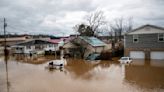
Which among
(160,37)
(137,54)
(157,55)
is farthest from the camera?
(137,54)

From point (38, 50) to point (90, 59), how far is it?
18.9 metres

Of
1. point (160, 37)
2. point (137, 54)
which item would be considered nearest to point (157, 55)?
point (160, 37)

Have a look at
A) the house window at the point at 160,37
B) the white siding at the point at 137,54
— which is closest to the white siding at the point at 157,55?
the white siding at the point at 137,54

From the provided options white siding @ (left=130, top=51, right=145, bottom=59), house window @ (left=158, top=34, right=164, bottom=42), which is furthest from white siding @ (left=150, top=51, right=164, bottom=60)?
house window @ (left=158, top=34, right=164, bottom=42)

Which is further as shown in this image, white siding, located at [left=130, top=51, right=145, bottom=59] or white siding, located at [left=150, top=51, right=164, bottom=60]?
white siding, located at [left=130, top=51, right=145, bottom=59]

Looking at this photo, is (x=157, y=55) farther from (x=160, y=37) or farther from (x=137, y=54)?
(x=137, y=54)

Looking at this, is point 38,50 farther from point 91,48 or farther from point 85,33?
point 91,48

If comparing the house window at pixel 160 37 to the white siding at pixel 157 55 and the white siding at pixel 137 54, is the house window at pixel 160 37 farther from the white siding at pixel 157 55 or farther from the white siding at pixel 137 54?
the white siding at pixel 137 54

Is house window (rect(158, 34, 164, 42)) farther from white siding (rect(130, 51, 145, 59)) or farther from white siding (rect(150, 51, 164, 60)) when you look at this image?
white siding (rect(130, 51, 145, 59))

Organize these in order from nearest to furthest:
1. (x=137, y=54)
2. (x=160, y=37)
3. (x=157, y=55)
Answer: (x=160, y=37), (x=157, y=55), (x=137, y=54)

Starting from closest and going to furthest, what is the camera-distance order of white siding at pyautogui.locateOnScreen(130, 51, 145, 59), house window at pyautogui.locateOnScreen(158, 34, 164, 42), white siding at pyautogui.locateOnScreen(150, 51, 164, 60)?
house window at pyautogui.locateOnScreen(158, 34, 164, 42) < white siding at pyautogui.locateOnScreen(150, 51, 164, 60) < white siding at pyautogui.locateOnScreen(130, 51, 145, 59)

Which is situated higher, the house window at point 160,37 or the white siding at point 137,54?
the house window at point 160,37

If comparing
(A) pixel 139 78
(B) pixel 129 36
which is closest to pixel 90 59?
(B) pixel 129 36

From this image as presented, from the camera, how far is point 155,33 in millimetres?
32062
